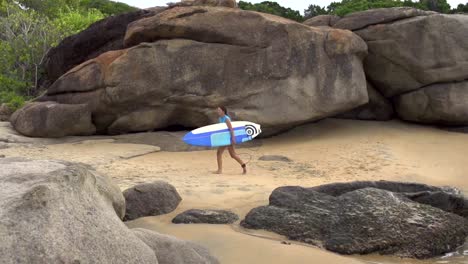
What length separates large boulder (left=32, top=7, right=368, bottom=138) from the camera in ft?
40.5

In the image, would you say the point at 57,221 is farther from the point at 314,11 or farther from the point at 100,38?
the point at 314,11

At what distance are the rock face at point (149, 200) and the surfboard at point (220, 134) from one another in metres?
3.25

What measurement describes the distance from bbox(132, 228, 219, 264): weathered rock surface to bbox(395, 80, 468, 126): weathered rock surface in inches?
400

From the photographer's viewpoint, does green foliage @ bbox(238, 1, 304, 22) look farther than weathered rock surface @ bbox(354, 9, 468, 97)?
Yes

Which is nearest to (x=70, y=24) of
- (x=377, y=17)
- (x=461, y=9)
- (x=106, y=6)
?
(x=377, y=17)

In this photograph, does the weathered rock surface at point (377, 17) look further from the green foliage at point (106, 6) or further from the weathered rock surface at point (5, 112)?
the green foliage at point (106, 6)

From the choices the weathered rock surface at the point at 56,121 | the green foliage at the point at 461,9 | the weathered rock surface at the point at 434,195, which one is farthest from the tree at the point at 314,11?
the weathered rock surface at the point at 434,195

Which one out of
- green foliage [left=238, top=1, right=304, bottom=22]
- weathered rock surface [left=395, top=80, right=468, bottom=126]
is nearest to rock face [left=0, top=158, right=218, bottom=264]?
weathered rock surface [left=395, top=80, right=468, bottom=126]

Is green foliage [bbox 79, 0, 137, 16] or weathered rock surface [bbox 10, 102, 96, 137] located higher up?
green foliage [bbox 79, 0, 137, 16]

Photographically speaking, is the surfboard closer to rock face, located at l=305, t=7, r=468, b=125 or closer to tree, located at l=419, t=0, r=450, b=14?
rock face, located at l=305, t=7, r=468, b=125

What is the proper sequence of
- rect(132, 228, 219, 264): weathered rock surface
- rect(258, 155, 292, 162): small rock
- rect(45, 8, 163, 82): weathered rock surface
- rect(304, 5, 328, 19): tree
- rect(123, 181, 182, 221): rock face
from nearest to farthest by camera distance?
rect(132, 228, 219, 264): weathered rock surface
rect(123, 181, 182, 221): rock face
rect(258, 155, 292, 162): small rock
rect(45, 8, 163, 82): weathered rock surface
rect(304, 5, 328, 19): tree

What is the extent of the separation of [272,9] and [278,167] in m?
19.2

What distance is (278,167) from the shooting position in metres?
10.3

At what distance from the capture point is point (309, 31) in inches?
497
